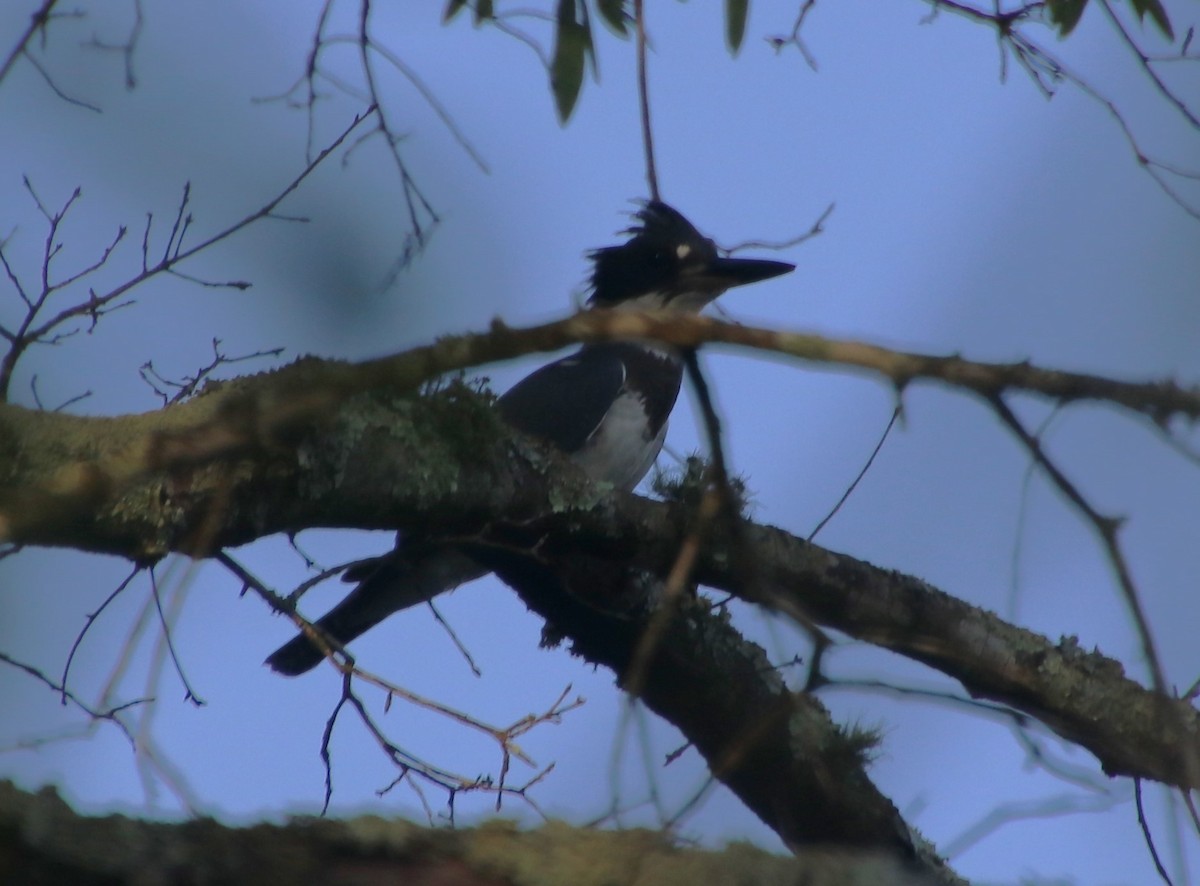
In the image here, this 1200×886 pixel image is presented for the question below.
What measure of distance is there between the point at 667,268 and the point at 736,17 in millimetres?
2199

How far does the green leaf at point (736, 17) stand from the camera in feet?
8.86

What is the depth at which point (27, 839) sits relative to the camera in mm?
1145

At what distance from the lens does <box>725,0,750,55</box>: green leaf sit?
270 cm

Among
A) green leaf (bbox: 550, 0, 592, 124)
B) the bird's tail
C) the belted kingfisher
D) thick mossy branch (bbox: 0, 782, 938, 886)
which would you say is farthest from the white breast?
thick mossy branch (bbox: 0, 782, 938, 886)

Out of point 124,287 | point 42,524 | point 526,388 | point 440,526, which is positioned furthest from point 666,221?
point 42,524

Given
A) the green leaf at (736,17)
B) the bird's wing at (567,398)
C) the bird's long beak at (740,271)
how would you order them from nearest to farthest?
the green leaf at (736,17), the bird's wing at (567,398), the bird's long beak at (740,271)

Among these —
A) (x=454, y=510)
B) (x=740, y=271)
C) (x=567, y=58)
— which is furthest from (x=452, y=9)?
(x=740, y=271)

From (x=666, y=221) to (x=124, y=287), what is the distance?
245cm

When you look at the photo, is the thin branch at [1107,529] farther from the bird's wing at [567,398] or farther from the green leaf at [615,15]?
the bird's wing at [567,398]

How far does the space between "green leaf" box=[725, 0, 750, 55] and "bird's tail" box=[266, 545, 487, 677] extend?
129 cm

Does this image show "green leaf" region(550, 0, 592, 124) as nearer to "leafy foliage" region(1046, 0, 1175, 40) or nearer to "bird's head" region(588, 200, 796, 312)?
"leafy foliage" region(1046, 0, 1175, 40)

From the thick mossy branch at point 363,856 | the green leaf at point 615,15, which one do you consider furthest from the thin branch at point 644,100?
the thick mossy branch at point 363,856

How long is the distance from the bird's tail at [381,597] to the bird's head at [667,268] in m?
1.66

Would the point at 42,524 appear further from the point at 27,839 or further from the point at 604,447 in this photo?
the point at 604,447
